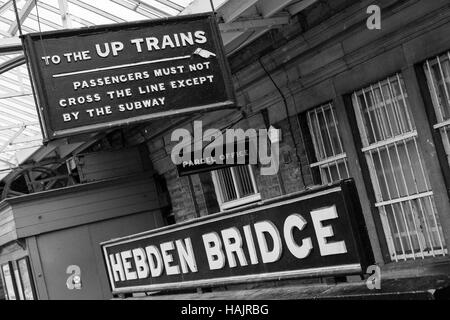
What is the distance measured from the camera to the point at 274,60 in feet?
27.9

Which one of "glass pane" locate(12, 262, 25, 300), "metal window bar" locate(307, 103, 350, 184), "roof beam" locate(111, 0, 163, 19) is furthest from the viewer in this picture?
"glass pane" locate(12, 262, 25, 300)

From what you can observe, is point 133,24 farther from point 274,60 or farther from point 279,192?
point 279,192

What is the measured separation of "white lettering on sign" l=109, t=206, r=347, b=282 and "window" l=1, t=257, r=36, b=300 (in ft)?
18.2

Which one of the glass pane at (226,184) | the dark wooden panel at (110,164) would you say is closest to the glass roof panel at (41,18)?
the dark wooden panel at (110,164)

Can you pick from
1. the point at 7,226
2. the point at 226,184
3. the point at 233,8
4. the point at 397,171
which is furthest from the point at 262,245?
the point at 7,226

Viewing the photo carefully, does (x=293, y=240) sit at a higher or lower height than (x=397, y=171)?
lower

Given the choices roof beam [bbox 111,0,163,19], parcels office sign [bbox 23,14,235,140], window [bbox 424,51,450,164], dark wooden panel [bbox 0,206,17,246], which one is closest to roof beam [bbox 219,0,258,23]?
parcels office sign [bbox 23,14,235,140]

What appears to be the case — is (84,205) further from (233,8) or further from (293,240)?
(293,240)

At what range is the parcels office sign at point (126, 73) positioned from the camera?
5770 mm

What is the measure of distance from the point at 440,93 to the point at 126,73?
3.18 metres

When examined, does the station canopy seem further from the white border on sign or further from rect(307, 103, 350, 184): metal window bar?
the white border on sign

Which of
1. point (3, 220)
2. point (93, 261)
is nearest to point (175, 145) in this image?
point (93, 261)

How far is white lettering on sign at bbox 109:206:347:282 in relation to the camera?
13.7 feet

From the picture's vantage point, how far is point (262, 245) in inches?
185
